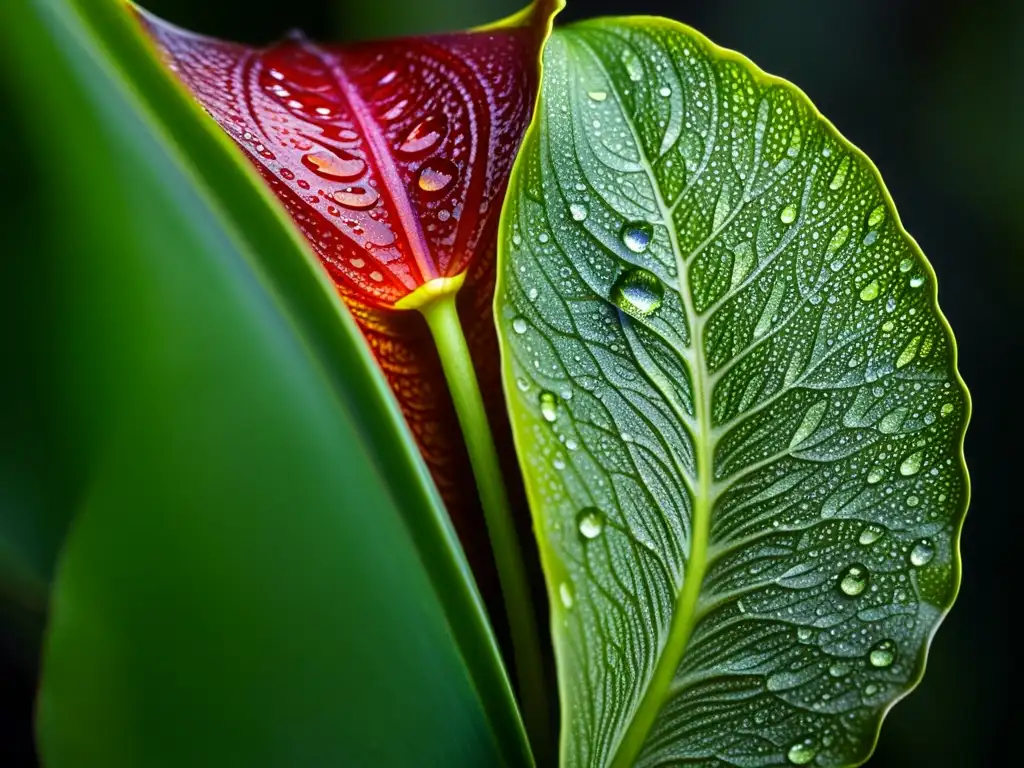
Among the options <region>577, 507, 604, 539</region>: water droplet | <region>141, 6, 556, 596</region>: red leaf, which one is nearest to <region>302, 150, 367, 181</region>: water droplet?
<region>141, 6, 556, 596</region>: red leaf

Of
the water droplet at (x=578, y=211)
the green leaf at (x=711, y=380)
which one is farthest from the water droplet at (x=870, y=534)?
the water droplet at (x=578, y=211)

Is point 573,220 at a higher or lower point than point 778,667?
higher

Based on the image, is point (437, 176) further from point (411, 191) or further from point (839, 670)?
point (839, 670)

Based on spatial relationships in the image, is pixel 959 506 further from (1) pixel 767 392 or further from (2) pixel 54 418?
(2) pixel 54 418

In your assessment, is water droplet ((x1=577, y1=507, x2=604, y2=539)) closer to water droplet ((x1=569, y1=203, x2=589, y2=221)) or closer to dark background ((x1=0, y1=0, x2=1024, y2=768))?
water droplet ((x1=569, y1=203, x2=589, y2=221))

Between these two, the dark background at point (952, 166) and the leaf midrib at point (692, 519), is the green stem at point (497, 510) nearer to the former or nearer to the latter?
the leaf midrib at point (692, 519)

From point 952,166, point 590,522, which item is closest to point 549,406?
point 590,522

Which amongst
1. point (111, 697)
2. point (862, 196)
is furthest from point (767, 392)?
point (111, 697)

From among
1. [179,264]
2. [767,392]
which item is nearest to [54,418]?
[179,264]
